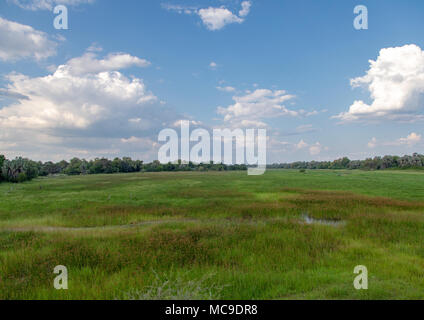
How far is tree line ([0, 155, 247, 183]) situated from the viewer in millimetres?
61334

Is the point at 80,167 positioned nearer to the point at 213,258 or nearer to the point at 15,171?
the point at 15,171

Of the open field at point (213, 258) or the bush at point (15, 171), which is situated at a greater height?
the bush at point (15, 171)

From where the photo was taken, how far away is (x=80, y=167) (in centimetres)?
12900

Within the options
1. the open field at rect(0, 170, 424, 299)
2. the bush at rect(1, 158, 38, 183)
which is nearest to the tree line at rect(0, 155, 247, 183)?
the bush at rect(1, 158, 38, 183)

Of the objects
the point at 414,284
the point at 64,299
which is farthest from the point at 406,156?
the point at 64,299

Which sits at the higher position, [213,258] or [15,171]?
[15,171]

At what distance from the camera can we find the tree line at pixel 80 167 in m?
61.3

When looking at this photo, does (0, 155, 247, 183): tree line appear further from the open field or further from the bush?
the open field

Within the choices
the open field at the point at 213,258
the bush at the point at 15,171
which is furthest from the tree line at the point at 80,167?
the open field at the point at 213,258

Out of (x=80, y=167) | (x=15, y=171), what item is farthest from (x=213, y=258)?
(x=80, y=167)

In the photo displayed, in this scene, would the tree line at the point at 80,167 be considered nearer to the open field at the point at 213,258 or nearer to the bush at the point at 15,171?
the bush at the point at 15,171
